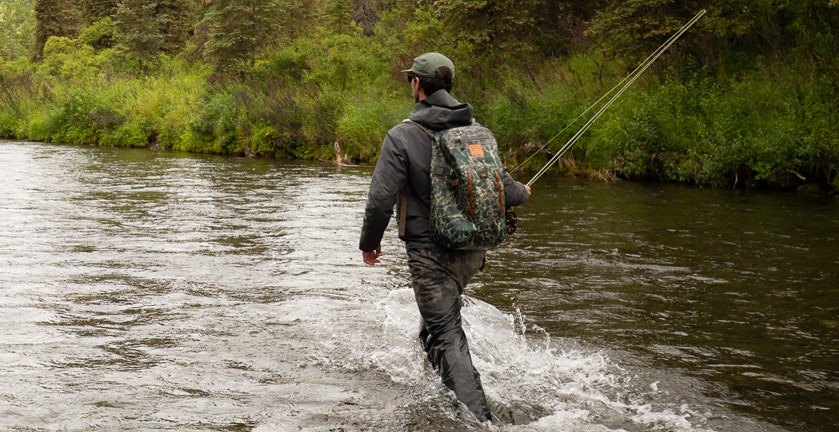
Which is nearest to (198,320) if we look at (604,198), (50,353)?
(50,353)

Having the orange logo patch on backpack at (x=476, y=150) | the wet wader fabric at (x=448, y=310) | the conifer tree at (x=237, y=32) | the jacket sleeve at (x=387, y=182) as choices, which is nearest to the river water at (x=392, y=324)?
the wet wader fabric at (x=448, y=310)

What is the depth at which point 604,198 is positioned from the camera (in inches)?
594

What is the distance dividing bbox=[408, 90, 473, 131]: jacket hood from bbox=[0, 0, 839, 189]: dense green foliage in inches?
420

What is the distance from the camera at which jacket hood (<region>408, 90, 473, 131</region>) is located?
458 centimetres

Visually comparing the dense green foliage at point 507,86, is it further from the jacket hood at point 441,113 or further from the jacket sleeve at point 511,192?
the jacket hood at point 441,113

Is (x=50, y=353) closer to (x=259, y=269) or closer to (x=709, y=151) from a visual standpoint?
(x=259, y=269)

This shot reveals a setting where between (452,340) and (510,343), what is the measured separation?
158cm

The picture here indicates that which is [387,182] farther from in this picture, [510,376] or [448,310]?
[510,376]

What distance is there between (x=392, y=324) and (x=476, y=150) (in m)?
2.56

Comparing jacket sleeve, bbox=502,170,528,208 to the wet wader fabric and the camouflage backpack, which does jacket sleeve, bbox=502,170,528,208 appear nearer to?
the camouflage backpack

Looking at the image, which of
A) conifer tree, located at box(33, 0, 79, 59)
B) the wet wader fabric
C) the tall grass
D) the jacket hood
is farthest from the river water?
conifer tree, located at box(33, 0, 79, 59)

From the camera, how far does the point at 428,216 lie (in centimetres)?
470

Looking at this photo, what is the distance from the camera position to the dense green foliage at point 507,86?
17.2 metres

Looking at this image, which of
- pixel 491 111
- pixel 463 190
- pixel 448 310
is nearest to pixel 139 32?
pixel 491 111
